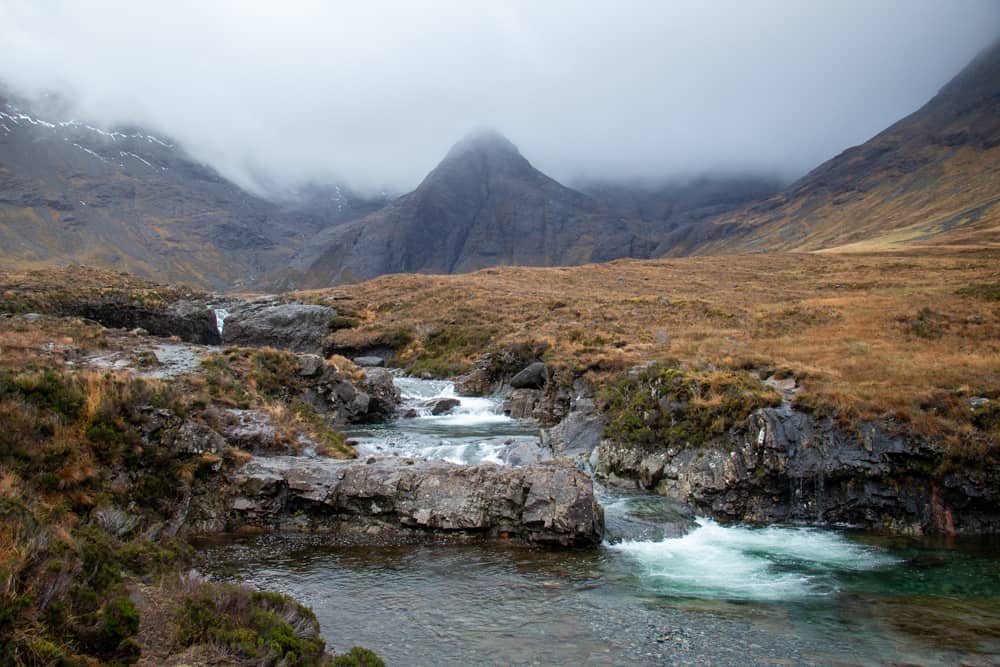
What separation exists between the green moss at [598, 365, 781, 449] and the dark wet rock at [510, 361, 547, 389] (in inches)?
435

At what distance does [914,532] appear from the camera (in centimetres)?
1520

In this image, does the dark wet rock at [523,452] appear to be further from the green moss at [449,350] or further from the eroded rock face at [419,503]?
the green moss at [449,350]

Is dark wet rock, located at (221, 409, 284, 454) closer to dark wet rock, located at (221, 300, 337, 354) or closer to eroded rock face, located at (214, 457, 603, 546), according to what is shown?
eroded rock face, located at (214, 457, 603, 546)

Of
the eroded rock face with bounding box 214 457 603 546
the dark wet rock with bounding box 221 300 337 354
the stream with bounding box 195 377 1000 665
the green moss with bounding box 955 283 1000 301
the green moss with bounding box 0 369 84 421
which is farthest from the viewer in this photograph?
the dark wet rock with bounding box 221 300 337 354

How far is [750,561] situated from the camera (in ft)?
44.2

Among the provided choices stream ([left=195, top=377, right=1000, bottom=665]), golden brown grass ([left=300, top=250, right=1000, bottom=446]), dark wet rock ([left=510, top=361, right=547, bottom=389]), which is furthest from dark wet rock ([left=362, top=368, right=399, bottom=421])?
stream ([left=195, top=377, right=1000, bottom=665])

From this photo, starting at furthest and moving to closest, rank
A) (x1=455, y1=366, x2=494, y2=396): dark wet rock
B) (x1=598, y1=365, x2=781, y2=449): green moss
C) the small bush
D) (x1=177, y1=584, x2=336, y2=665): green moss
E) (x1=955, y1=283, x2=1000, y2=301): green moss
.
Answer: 1. (x1=455, y1=366, x2=494, y2=396): dark wet rock
2. (x1=955, y1=283, x2=1000, y2=301): green moss
3. the small bush
4. (x1=598, y1=365, x2=781, y2=449): green moss
5. (x1=177, y1=584, x2=336, y2=665): green moss

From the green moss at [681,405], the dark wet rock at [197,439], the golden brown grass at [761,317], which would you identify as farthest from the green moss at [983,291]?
the dark wet rock at [197,439]

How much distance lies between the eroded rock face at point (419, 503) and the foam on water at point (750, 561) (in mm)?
1734

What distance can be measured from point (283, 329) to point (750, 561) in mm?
48774

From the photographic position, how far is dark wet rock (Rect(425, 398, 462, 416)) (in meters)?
32.2

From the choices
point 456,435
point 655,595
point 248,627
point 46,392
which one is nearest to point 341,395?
point 456,435

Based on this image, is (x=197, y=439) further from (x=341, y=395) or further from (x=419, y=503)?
(x=341, y=395)

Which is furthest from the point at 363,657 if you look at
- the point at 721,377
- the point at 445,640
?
the point at 721,377
